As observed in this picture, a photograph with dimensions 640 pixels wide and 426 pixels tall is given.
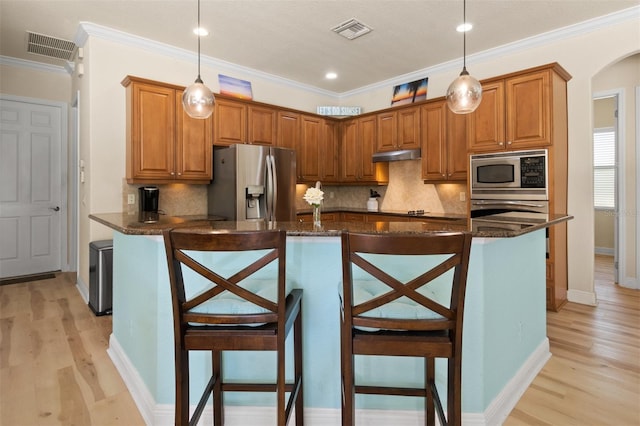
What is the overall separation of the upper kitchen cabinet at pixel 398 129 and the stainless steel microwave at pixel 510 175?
3.31 feet

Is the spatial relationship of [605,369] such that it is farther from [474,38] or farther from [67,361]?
[67,361]

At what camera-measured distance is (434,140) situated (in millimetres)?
4527

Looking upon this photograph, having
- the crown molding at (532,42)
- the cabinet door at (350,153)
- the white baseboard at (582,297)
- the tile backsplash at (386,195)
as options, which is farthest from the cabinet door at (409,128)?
the white baseboard at (582,297)

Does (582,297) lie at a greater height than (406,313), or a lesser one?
lesser

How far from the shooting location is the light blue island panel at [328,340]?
176 cm

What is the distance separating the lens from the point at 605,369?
2.37m

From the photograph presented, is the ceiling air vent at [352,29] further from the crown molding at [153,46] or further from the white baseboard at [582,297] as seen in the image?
the white baseboard at [582,297]

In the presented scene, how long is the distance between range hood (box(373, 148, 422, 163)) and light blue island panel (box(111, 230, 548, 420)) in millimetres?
2843

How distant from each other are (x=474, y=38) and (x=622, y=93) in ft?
7.05

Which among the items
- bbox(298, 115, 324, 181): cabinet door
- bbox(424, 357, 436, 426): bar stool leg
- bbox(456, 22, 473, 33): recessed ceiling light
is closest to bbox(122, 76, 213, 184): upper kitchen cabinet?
bbox(298, 115, 324, 181): cabinet door

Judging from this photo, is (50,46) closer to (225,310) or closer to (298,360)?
(225,310)

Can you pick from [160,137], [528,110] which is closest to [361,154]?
[528,110]

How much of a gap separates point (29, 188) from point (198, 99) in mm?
3863

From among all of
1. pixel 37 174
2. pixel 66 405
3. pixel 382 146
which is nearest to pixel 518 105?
pixel 382 146
